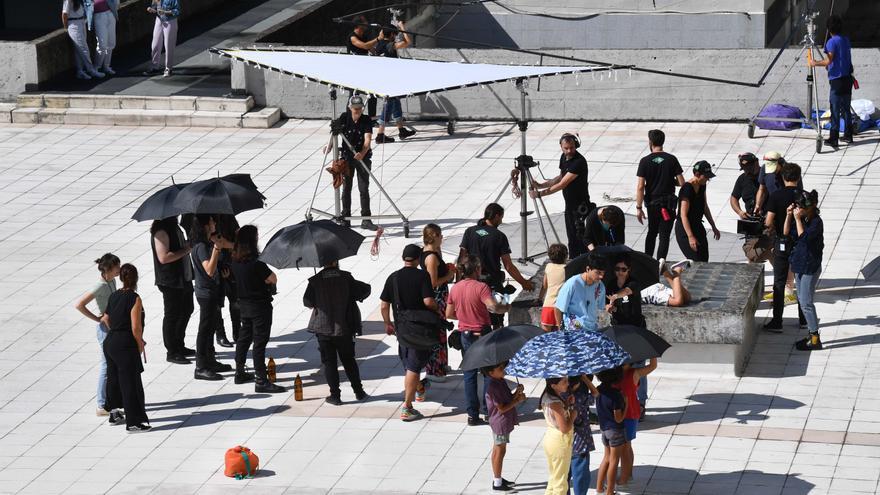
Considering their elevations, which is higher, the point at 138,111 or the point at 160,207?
the point at 160,207

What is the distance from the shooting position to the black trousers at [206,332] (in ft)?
47.6

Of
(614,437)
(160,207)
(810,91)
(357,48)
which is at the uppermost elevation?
(357,48)

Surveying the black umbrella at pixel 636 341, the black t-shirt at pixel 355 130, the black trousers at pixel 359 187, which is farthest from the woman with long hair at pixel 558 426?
the black t-shirt at pixel 355 130

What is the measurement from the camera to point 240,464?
12.2m

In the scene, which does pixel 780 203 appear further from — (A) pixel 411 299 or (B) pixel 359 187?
(B) pixel 359 187

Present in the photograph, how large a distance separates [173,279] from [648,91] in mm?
10619

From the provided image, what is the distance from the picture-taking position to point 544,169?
69.6 feet

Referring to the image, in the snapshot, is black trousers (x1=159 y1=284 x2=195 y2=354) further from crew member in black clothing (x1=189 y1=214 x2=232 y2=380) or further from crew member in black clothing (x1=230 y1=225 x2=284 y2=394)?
crew member in black clothing (x1=230 y1=225 x2=284 y2=394)

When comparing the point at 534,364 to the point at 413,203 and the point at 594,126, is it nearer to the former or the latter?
the point at 413,203

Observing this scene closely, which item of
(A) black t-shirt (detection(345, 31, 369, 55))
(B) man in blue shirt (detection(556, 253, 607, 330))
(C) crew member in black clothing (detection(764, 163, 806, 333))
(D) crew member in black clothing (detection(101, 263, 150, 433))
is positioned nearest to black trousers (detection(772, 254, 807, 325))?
(C) crew member in black clothing (detection(764, 163, 806, 333))

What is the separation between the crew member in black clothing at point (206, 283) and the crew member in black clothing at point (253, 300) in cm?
28

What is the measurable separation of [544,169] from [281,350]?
6.84 m

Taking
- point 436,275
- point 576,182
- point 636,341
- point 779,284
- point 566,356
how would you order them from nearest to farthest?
point 566,356 → point 636,341 → point 436,275 → point 779,284 → point 576,182

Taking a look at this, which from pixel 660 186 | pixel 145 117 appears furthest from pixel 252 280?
pixel 145 117
